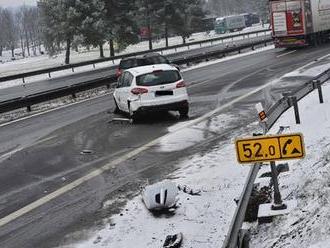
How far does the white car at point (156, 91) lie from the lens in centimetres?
1694

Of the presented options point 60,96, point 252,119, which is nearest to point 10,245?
point 252,119

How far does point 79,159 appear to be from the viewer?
12.6 m

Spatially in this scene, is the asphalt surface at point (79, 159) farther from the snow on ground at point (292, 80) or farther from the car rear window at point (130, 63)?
the car rear window at point (130, 63)

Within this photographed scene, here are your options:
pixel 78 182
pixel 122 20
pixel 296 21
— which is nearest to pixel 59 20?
pixel 122 20

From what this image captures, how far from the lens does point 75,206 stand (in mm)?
9094

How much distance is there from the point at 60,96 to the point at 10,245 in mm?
18350

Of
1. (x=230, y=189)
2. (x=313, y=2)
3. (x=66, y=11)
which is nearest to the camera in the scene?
(x=230, y=189)

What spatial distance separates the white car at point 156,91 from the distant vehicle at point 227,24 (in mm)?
103064

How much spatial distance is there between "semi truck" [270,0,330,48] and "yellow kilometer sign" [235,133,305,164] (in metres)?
36.4

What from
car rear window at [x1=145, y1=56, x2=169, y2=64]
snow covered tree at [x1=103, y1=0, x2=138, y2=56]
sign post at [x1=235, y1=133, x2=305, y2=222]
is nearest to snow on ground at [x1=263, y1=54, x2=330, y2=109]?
car rear window at [x1=145, y1=56, x2=169, y2=64]

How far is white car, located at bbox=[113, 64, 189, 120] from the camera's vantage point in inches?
667

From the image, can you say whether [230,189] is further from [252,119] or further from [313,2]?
[313,2]

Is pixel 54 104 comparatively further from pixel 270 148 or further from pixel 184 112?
pixel 270 148

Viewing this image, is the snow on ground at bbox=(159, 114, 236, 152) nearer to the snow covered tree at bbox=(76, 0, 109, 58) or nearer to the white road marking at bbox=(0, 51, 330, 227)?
the white road marking at bbox=(0, 51, 330, 227)
